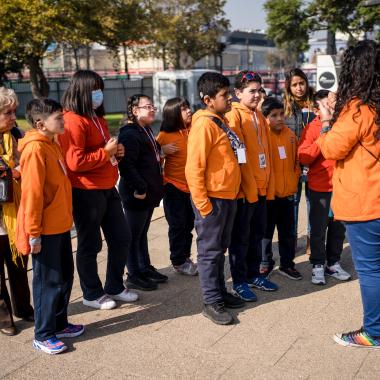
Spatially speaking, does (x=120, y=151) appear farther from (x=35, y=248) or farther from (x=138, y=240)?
(x=35, y=248)

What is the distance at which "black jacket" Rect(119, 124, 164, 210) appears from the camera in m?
4.35

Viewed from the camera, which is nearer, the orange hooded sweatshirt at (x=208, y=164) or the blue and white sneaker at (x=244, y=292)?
the orange hooded sweatshirt at (x=208, y=164)

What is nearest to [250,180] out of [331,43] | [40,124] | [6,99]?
[40,124]

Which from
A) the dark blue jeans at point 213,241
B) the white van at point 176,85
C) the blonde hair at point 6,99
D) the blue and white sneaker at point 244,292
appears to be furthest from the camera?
the white van at point 176,85

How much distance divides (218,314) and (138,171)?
136 cm

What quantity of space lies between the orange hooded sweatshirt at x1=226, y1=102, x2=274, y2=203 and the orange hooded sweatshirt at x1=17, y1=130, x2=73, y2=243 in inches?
53.4

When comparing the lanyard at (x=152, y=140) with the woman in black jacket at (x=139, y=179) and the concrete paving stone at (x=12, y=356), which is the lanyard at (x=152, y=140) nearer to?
the woman in black jacket at (x=139, y=179)

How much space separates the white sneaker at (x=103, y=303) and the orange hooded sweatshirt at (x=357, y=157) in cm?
194

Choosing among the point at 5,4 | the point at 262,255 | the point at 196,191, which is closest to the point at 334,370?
the point at 196,191

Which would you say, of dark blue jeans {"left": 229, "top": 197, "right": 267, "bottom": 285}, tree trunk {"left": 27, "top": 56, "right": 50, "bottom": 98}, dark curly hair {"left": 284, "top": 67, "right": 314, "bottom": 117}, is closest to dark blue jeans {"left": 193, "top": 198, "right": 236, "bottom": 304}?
dark blue jeans {"left": 229, "top": 197, "right": 267, "bottom": 285}

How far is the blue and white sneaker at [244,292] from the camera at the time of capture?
169 inches

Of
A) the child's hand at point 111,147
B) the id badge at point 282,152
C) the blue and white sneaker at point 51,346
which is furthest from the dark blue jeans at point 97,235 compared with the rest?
the id badge at point 282,152

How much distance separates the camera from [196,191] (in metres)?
3.72

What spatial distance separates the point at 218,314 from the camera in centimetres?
391
